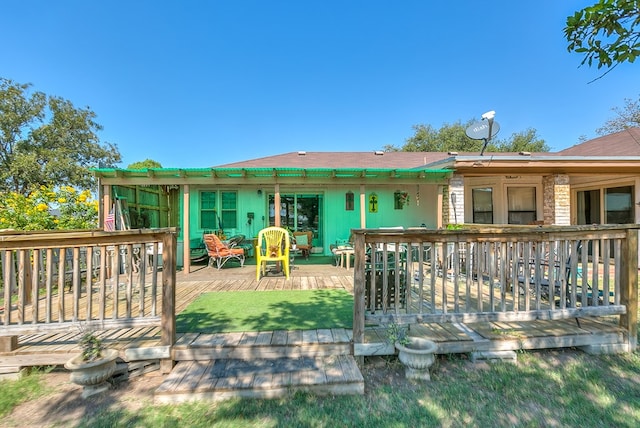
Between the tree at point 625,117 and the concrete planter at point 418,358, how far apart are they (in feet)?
92.1

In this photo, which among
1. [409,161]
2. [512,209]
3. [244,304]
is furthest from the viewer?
[409,161]

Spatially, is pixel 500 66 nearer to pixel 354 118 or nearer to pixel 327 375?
pixel 354 118

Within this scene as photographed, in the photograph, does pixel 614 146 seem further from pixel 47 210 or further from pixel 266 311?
pixel 47 210

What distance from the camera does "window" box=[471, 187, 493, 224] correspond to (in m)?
8.73

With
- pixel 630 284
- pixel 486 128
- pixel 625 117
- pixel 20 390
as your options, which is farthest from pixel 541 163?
pixel 625 117

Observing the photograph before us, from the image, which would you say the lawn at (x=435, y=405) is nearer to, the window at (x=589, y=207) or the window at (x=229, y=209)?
the window at (x=229, y=209)

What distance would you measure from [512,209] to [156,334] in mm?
9630

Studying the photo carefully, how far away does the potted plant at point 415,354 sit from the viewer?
2.43 metres

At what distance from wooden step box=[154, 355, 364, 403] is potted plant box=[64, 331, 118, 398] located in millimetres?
502

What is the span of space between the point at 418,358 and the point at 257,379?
139cm

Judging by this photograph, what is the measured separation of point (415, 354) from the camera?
7.98 ft

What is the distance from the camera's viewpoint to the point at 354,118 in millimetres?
17234

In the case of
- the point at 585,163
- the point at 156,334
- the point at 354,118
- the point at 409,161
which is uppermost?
the point at 354,118

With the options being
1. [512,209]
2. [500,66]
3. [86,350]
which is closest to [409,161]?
[512,209]
